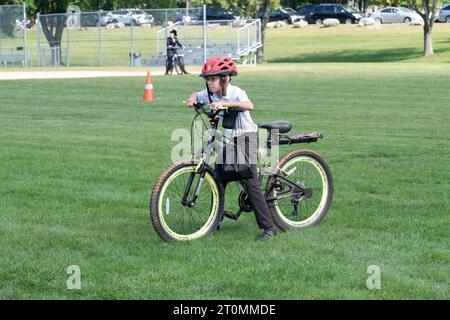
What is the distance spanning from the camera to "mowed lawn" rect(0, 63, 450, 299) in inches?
268

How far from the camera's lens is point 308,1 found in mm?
97750

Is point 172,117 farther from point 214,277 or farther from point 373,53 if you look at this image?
point 373,53

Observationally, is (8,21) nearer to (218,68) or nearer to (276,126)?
(276,126)

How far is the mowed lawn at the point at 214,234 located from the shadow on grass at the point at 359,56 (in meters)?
37.4

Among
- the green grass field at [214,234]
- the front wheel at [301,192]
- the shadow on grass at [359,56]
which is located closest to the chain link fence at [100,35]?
the shadow on grass at [359,56]

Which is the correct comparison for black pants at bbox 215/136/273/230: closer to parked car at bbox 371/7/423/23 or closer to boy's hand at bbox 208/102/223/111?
boy's hand at bbox 208/102/223/111

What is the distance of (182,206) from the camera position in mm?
8219

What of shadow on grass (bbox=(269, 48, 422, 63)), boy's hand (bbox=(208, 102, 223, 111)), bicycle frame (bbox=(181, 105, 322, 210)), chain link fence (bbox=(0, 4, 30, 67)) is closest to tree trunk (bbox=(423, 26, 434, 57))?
shadow on grass (bbox=(269, 48, 422, 63))

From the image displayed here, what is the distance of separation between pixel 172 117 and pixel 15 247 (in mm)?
11639

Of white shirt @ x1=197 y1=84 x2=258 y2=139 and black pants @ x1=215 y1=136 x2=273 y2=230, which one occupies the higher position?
white shirt @ x1=197 y1=84 x2=258 y2=139

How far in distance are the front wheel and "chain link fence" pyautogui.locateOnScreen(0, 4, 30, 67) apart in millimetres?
41177

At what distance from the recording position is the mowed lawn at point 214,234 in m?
6.80

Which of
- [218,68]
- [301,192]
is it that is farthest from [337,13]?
[218,68]

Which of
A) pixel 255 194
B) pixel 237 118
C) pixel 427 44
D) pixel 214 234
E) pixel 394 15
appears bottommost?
pixel 427 44
